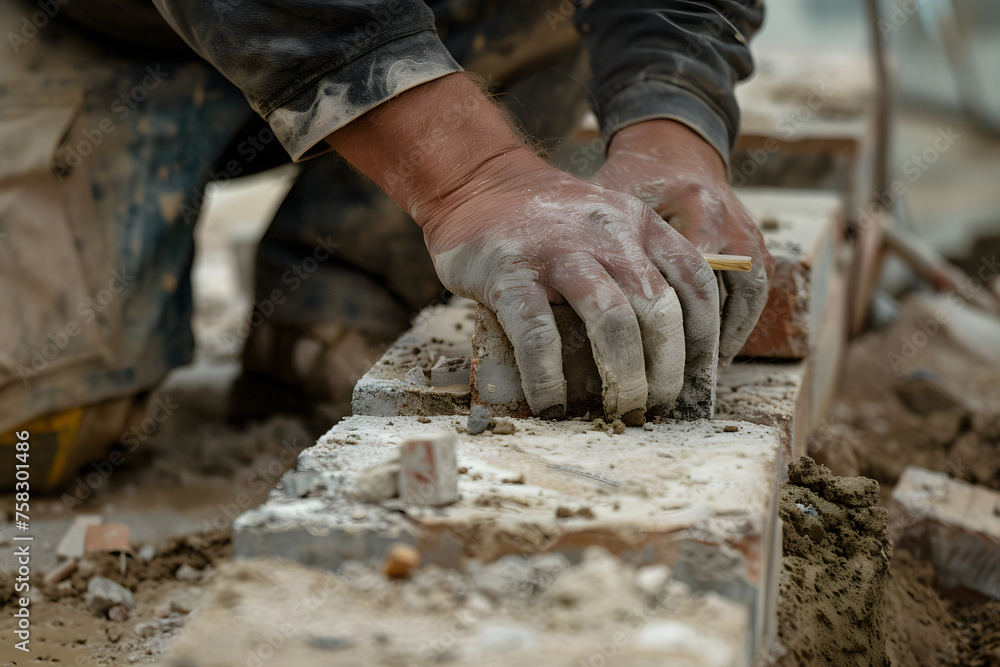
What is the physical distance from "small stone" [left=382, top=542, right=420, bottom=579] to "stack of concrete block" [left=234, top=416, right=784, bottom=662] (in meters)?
0.01

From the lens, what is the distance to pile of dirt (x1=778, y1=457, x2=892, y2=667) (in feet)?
4.41

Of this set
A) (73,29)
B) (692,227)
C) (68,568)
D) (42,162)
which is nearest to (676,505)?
(692,227)

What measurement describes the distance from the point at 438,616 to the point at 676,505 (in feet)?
1.15

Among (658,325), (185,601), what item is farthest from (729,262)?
(185,601)

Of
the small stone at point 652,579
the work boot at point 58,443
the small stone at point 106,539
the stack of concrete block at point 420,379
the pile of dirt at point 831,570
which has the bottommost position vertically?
the small stone at point 106,539

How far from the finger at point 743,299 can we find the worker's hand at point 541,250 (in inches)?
6.1

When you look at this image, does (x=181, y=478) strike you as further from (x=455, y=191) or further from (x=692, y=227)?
(x=692, y=227)

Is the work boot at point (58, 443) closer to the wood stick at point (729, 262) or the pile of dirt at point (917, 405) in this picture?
the wood stick at point (729, 262)

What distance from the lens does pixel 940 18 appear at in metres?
6.13

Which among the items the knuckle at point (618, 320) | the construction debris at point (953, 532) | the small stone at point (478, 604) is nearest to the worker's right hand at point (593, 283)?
the knuckle at point (618, 320)

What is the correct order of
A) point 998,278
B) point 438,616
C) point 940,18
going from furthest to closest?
point 940,18
point 998,278
point 438,616

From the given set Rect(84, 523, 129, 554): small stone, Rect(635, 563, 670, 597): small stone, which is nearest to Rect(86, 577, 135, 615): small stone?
Rect(84, 523, 129, 554): small stone

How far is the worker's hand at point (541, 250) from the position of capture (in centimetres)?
141

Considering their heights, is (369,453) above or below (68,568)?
above
